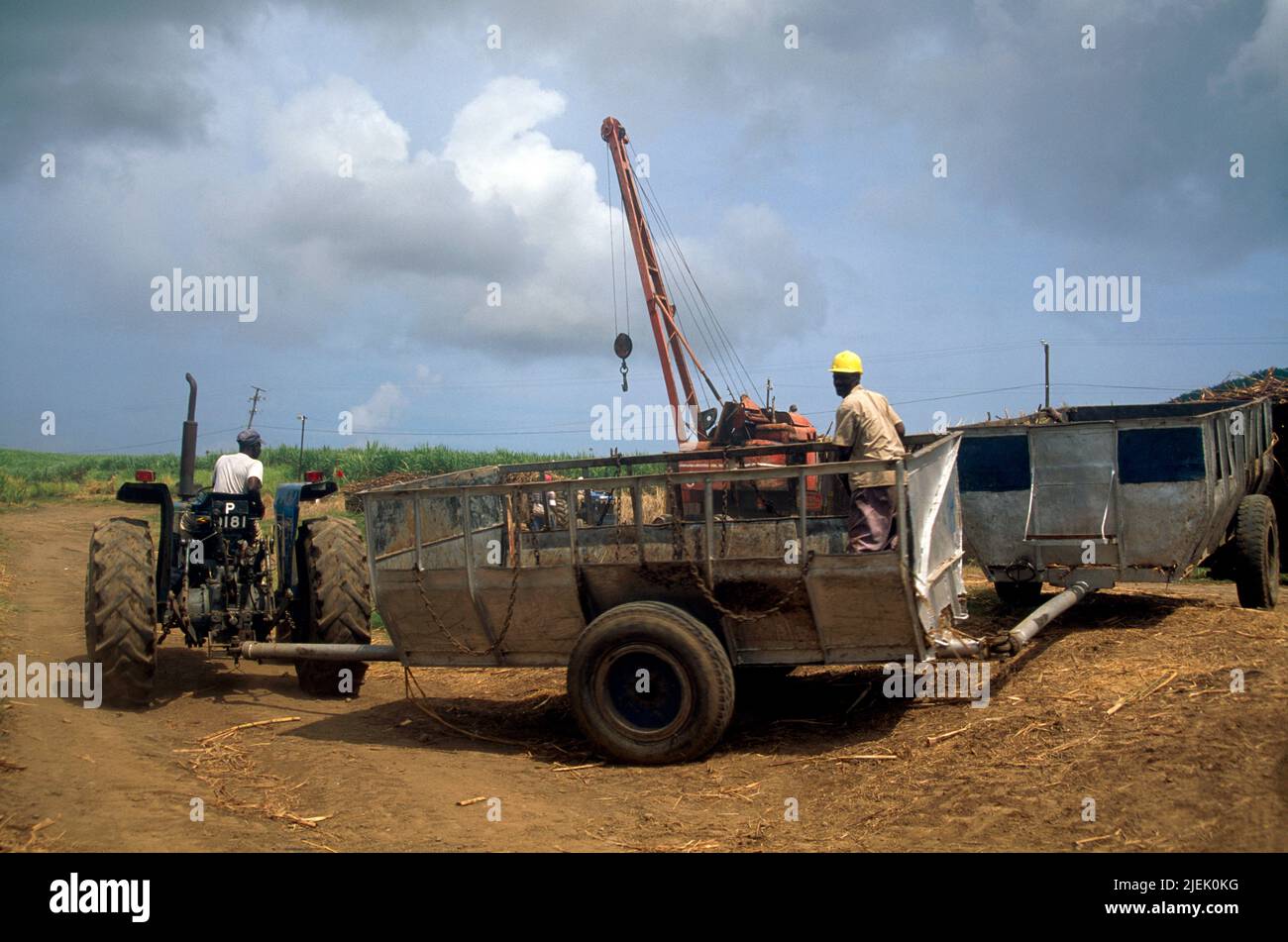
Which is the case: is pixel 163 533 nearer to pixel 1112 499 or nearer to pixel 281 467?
pixel 1112 499

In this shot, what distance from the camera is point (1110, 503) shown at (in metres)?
9.05

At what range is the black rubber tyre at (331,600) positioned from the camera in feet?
27.0

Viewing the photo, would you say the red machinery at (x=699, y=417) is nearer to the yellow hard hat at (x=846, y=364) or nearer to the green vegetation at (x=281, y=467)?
the yellow hard hat at (x=846, y=364)

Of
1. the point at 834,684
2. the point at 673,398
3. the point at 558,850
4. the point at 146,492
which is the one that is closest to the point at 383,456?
the point at 673,398

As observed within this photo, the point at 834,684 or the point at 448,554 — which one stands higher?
the point at 448,554

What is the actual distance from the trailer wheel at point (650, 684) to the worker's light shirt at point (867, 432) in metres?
1.57

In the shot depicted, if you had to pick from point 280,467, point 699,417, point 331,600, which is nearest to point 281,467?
point 280,467

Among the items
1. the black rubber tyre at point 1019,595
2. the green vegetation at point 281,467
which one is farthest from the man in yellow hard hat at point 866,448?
the green vegetation at point 281,467

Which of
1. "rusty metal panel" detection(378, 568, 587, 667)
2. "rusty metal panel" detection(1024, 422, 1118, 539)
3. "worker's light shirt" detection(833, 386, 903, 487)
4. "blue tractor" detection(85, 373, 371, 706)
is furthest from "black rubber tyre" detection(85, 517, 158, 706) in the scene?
"rusty metal panel" detection(1024, 422, 1118, 539)

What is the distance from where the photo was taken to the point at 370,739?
7.35m

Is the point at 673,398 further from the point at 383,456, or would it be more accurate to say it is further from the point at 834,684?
the point at 383,456

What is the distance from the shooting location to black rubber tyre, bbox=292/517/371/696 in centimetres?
823

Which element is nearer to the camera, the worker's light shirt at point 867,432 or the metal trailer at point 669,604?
the metal trailer at point 669,604
